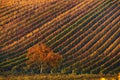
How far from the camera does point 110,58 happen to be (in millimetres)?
73688

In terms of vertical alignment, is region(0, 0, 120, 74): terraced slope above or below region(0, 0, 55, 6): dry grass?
below

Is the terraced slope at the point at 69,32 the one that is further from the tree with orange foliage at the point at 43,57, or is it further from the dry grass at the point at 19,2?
the tree with orange foliage at the point at 43,57

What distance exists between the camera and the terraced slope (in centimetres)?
7275

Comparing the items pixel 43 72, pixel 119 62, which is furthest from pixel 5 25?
pixel 119 62

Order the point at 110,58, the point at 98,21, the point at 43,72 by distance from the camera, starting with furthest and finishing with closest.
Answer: the point at 98,21, the point at 110,58, the point at 43,72

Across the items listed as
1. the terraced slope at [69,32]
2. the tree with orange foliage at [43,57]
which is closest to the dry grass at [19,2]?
the terraced slope at [69,32]

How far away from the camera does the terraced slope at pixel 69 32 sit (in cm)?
7275

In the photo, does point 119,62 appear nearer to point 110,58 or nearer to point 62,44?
point 110,58

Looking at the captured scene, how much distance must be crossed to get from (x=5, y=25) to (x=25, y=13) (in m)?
7.95

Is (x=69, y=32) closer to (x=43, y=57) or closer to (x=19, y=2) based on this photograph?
(x=43, y=57)

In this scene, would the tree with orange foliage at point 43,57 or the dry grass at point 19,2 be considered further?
the dry grass at point 19,2

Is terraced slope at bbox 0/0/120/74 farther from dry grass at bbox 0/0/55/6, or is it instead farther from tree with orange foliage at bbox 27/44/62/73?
tree with orange foliage at bbox 27/44/62/73

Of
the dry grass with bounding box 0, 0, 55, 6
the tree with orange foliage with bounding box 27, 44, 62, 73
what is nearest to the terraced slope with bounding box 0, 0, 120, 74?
the dry grass with bounding box 0, 0, 55, 6

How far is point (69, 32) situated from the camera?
82688mm
